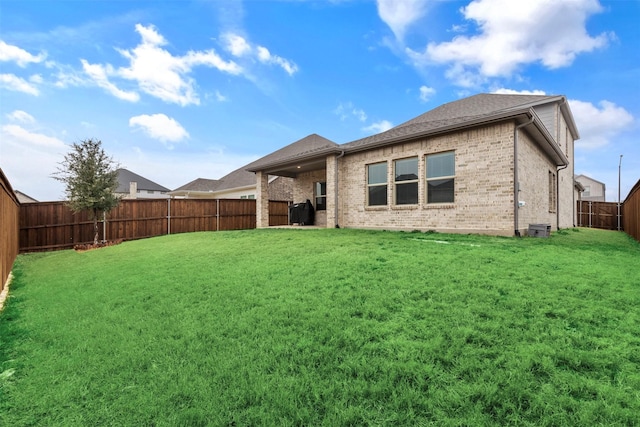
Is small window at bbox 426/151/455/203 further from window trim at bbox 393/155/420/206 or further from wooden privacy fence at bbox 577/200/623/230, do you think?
wooden privacy fence at bbox 577/200/623/230

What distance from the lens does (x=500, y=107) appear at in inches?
575

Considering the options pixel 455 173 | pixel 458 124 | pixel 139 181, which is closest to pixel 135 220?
pixel 455 173

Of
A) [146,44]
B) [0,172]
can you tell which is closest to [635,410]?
[0,172]

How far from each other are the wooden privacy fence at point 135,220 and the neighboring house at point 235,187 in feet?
11.1

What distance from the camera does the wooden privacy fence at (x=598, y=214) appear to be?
19969 mm

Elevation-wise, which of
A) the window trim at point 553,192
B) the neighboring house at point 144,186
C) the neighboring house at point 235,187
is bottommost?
the window trim at point 553,192

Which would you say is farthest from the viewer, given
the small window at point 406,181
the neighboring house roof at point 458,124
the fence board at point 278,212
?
the fence board at point 278,212

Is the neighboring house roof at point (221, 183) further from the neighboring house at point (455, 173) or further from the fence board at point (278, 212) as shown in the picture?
the neighboring house at point (455, 173)

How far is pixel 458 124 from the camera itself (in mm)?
8484

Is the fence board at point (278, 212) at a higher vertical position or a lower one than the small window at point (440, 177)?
lower

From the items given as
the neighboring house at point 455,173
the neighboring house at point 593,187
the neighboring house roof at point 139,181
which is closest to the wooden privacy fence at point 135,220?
the neighboring house at point 455,173

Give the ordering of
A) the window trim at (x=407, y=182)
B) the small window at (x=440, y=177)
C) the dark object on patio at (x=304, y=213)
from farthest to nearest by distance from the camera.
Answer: the dark object on patio at (x=304, y=213) → the window trim at (x=407, y=182) → the small window at (x=440, y=177)

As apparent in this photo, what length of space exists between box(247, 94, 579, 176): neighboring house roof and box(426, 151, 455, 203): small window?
0.82 m

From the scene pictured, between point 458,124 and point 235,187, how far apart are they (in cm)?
1836
